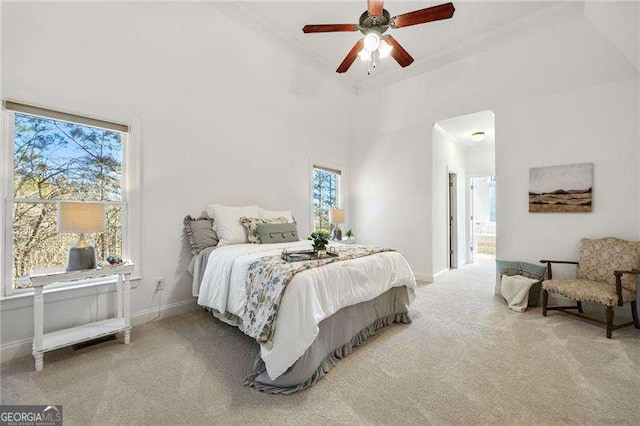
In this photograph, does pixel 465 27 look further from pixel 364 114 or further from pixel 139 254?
pixel 139 254

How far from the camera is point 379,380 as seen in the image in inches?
75.5

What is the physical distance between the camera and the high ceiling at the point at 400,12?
3.39 meters

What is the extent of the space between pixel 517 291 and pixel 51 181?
5030mm

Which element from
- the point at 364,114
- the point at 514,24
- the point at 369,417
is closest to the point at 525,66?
the point at 514,24

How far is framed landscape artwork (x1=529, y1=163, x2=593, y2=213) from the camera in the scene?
331 cm

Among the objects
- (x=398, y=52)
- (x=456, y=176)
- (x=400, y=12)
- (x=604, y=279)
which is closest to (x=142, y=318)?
(x=398, y=52)

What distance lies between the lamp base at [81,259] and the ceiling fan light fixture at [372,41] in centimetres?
285

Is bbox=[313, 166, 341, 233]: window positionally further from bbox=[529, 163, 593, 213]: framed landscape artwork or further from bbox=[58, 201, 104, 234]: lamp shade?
bbox=[58, 201, 104, 234]: lamp shade

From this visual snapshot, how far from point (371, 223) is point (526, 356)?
332 centimetres

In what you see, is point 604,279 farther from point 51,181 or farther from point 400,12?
point 51,181

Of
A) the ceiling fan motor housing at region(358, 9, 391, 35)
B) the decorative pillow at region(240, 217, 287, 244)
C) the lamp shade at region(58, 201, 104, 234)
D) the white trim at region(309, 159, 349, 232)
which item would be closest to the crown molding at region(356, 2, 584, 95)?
the white trim at region(309, 159, 349, 232)

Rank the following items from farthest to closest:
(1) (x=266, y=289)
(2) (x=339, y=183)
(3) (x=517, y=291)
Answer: (2) (x=339, y=183) → (3) (x=517, y=291) → (1) (x=266, y=289)

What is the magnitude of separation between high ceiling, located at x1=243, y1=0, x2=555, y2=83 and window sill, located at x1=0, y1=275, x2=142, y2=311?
3544 mm

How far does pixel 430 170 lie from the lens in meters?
4.63
